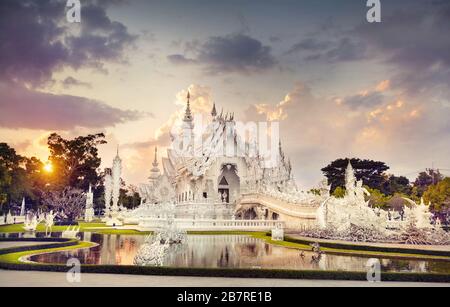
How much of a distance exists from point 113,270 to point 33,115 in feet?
39.6

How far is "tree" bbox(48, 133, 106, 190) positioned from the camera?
38.9m

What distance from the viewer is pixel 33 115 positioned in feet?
65.9

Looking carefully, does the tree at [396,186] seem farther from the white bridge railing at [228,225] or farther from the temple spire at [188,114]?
the white bridge railing at [228,225]

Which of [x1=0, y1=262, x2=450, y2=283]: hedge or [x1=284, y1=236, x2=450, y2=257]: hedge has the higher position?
[x1=284, y1=236, x2=450, y2=257]: hedge

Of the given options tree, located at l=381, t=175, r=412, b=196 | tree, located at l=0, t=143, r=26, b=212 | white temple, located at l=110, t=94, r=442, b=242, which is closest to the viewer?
white temple, located at l=110, t=94, r=442, b=242

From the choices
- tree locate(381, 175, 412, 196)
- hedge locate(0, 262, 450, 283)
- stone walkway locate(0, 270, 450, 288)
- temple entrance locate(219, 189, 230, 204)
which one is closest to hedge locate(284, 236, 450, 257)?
hedge locate(0, 262, 450, 283)

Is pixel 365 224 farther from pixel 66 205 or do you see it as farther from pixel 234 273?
pixel 66 205

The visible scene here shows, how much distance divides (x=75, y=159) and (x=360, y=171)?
28170 mm

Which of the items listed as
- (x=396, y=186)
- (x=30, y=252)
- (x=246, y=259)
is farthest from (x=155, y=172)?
(x=246, y=259)

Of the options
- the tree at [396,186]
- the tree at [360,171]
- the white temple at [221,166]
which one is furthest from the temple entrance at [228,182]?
the tree at [396,186]

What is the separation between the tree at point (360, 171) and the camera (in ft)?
141

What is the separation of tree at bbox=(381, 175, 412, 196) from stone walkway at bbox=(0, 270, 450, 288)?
36991mm

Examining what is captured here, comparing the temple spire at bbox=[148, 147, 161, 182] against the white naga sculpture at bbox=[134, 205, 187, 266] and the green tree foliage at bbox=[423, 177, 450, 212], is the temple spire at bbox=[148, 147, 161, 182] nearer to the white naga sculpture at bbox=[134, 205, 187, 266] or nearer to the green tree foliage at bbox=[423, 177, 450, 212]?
the green tree foliage at bbox=[423, 177, 450, 212]
